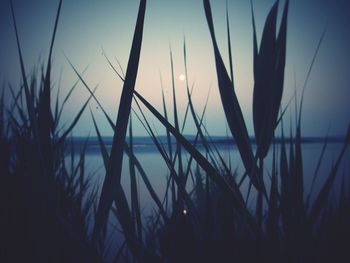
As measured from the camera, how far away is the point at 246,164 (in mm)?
192

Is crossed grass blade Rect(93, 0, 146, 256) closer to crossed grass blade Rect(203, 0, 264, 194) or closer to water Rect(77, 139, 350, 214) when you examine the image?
crossed grass blade Rect(203, 0, 264, 194)

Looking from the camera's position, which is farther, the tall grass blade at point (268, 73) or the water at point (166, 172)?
the water at point (166, 172)

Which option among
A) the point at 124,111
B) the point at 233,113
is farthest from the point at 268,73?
the point at 124,111

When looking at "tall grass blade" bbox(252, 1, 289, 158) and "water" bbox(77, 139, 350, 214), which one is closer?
"tall grass blade" bbox(252, 1, 289, 158)

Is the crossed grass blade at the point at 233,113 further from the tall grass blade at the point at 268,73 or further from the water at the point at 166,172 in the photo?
the water at the point at 166,172

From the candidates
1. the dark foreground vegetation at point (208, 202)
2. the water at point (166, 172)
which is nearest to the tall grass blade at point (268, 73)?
the dark foreground vegetation at point (208, 202)

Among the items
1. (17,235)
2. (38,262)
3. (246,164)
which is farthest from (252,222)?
(17,235)

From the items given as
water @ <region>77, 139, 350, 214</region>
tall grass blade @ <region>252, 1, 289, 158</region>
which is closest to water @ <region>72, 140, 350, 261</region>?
water @ <region>77, 139, 350, 214</region>

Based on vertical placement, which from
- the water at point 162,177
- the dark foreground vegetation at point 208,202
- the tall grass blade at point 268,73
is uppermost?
the tall grass blade at point 268,73

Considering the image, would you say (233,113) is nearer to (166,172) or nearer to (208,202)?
(208,202)

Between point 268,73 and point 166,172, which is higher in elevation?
point 268,73

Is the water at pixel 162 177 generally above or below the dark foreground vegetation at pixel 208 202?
below

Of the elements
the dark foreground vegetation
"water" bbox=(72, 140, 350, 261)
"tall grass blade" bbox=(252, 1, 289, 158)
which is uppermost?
"tall grass blade" bbox=(252, 1, 289, 158)

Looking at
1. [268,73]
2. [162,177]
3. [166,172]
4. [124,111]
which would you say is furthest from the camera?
[162,177]
